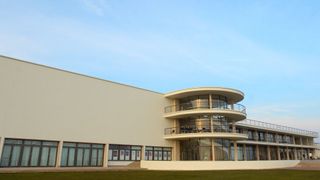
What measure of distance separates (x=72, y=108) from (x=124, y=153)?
24.8ft

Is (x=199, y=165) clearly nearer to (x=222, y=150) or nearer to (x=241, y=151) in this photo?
(x=222, y=150)

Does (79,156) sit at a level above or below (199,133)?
below

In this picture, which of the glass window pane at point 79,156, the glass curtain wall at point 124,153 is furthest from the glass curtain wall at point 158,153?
the glass window pane at point 79,156

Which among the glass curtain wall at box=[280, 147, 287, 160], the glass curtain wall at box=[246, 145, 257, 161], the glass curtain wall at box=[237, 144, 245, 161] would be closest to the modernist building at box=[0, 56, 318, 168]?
the glass curtain wall at box=[237, 144, 245, 161]

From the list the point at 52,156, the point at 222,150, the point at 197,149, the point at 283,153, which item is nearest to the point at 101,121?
the point at 52,156

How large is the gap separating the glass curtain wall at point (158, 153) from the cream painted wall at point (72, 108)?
677 millimetres

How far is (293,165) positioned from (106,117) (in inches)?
943

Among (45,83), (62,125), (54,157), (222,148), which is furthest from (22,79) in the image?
(222,148)

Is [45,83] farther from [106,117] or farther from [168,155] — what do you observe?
[168,155]

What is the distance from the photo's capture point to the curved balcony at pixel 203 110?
29.2 meters

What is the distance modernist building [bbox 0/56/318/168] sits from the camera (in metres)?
22.0

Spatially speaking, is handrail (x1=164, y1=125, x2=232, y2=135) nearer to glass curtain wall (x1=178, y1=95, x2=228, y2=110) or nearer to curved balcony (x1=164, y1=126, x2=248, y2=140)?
curved balcony (x1=164, y1=126, x2=248, y2=140)

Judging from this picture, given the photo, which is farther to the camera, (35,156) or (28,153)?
(35,156)

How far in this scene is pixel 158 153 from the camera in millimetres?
31781
